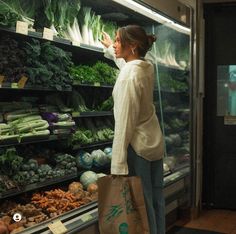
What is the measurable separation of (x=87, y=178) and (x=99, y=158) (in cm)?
28

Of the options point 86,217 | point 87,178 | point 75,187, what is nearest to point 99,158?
point 87,178

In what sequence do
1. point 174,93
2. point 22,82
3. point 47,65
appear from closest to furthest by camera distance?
point 22,82 < point 47,65 < point 174,93

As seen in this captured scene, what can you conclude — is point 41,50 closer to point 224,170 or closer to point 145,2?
point 145,2

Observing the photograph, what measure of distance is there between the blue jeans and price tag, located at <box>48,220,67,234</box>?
59 centimetres

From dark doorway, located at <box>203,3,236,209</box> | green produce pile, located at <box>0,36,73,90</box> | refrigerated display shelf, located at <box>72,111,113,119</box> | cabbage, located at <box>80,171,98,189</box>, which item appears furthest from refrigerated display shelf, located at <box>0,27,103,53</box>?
dark doorway, located at <box>203,3,236,209</box>

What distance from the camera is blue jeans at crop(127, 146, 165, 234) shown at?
308 centimetres

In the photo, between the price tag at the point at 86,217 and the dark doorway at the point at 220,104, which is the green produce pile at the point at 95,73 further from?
the dark doorway at the point at 220,104

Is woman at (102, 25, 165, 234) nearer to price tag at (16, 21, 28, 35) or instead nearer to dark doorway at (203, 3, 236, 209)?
price tag at (16, 21, 28, 35)

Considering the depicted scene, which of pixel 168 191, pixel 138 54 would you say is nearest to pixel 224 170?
pixel 168 191

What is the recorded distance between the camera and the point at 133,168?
3.12 metres

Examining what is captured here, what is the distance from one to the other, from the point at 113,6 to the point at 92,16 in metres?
0.25

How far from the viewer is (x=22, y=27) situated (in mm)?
2881

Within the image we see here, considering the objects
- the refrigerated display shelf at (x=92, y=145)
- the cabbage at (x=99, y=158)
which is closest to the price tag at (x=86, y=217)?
the refrigerated display shelf at (x=92, y=145)

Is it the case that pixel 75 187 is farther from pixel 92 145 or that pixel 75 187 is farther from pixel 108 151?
pixel 108 151
